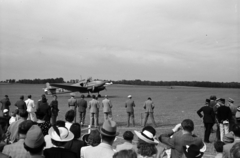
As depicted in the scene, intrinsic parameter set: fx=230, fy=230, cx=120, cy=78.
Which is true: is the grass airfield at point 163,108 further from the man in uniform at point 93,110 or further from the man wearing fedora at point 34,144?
the man wearing fedora at point 34,144

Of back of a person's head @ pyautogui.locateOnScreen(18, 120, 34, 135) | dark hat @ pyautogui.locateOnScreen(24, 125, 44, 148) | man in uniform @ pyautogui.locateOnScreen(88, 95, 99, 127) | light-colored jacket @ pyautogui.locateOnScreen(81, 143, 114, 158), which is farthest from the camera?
man in uniform @ pyautogui.locateOnScreen(88, 95, 99, 127)

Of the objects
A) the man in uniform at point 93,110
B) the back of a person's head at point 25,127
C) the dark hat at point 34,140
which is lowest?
the man in uniform at point 93,110

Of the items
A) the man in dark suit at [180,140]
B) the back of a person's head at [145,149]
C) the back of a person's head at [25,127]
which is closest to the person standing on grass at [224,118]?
the man in dark suit at [180,140]

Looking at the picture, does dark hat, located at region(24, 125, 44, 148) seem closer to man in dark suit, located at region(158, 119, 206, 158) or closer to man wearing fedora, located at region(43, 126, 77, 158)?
man wearing fedora, located at region(43, 126, 77, 158)

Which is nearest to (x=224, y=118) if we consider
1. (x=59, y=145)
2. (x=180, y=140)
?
(x=180, y=140)

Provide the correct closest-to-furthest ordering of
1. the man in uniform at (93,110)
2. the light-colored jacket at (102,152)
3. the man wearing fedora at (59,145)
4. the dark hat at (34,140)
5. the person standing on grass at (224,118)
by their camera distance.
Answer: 1. the dark hat at (34,140)
2. the man wearing fedora at (59,145)
3. the light-colored jacket at (102,152)
4. the person standing on grass at (224,118)
5. the man in uniform at (93,110)

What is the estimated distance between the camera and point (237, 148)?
2.47m

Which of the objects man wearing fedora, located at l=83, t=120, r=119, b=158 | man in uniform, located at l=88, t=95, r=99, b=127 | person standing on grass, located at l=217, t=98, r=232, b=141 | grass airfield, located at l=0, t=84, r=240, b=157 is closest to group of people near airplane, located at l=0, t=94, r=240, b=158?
man wearing fedora, located at l=83, t=120, r=119, b=158

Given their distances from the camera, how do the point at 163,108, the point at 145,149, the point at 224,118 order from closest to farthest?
the point at 145,149 < the point at 224,118 < the point at 163,108

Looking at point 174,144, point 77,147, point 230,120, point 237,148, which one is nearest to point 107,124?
point 77,147

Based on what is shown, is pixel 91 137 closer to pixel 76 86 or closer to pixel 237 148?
pixel 237 148

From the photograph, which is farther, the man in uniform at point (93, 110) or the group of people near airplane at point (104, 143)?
the man in uniform at point (93, 110)

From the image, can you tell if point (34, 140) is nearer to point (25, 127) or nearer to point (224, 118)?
point (25, 127)

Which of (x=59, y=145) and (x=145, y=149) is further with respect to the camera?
(x=59, y=145)
